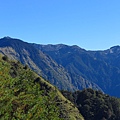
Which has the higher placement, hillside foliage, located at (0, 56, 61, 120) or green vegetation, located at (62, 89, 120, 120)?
green vegetation, located at (62, 89, 120, 120)

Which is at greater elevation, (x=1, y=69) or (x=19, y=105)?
(x=1, y=69)

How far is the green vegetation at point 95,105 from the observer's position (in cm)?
16325

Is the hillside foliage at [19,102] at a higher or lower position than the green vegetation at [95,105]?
lower

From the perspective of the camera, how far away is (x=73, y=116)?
14000cm

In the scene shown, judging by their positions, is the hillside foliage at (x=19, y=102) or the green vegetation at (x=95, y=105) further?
the green vegetation at (x=95, y=105)

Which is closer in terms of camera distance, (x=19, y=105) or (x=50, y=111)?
(x=19, y=105)

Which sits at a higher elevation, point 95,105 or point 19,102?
point 95,105

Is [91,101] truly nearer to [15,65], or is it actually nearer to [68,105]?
[68,105]

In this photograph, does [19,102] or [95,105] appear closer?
[19,102]

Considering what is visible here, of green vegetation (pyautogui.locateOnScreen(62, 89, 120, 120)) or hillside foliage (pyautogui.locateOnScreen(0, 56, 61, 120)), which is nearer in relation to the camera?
hillside foliage (pyautogui.locateOnScreen(0, 56, 61, 120))

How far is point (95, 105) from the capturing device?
170 m

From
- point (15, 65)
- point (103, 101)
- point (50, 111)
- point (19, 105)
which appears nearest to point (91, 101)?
point (103, 101)

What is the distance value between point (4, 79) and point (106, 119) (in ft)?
387

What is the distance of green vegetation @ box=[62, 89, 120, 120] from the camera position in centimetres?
16325
